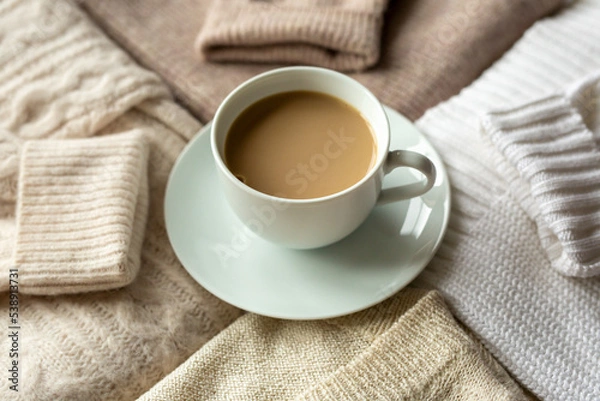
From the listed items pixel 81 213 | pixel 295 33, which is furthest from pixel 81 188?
pixel 295 33

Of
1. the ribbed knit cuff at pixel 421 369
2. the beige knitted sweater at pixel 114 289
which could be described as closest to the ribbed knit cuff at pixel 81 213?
the beige knitted sweater at pixel 114 289

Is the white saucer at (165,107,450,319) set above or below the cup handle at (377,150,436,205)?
below

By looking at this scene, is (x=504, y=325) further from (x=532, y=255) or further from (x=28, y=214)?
(x=28, y=214)

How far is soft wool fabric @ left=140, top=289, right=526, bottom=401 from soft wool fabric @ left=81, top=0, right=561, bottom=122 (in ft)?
1.14

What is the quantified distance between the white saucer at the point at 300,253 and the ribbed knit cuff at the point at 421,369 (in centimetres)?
5

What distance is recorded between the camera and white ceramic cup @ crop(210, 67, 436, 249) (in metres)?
0.61

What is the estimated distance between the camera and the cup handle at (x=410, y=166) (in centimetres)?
64

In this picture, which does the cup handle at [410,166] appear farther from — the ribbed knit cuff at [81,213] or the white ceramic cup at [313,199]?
the ribbed knit cuff at [81,213]

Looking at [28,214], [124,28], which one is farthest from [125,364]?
[124,28]

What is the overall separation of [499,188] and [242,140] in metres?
0.36

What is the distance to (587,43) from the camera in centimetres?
88

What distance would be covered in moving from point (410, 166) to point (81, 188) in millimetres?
428

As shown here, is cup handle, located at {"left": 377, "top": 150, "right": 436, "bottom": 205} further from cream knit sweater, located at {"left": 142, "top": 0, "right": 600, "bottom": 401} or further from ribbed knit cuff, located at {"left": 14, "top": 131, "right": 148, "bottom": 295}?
ribbed knit cuff, located at {"left": 14, "top": 131, "right": 148, "bottom": 295}

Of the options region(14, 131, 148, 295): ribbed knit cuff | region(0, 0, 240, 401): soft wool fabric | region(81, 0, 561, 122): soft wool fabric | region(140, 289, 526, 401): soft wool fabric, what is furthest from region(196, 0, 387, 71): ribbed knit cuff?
region(140, 289, 526, 401): soft wool fabric
